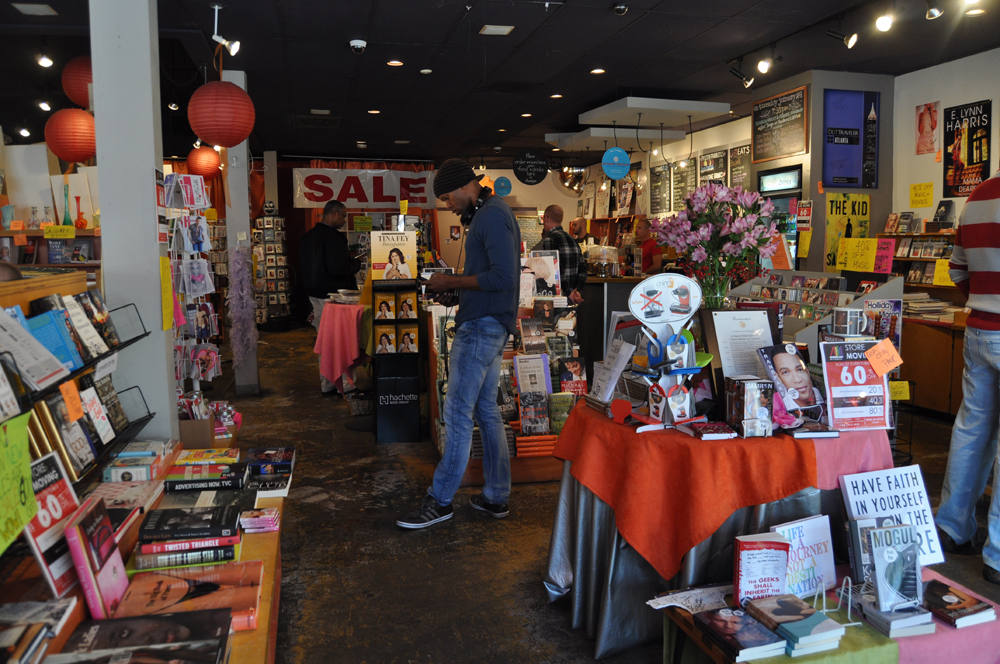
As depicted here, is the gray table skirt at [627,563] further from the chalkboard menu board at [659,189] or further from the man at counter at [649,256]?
the chalkboard menu board at [659,189]

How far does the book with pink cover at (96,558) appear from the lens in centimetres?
153

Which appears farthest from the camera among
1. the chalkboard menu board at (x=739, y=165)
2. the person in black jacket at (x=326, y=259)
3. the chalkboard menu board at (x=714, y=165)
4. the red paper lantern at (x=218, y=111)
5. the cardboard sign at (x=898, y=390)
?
the chalkboard menu board at (x=714, y=165)

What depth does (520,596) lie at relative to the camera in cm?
279

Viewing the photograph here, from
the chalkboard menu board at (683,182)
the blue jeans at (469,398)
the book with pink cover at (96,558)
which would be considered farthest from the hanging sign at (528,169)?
the book with pink cover at (96,558)

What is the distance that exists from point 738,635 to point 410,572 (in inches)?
63.6

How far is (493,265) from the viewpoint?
3.20 meters

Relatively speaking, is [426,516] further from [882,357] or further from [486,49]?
[486,49]

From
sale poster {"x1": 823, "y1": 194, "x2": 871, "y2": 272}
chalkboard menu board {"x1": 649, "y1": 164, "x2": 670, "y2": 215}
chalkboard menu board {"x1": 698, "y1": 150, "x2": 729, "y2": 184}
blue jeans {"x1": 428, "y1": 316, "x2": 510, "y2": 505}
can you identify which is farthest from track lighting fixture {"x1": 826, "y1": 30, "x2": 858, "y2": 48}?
chalkboard menu board {"x1": 649, "y1": 164, "x2": 670, "y2": 215}

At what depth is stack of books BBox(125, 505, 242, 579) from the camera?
1.90 m

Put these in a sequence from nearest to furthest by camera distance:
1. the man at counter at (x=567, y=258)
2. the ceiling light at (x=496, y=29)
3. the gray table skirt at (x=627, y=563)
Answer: the gray table skirt at (x=627, y=563) < the ceiling light at (x=496, y=29) < the man at counter at (x=567, y=258)

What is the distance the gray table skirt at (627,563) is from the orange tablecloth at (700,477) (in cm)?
11

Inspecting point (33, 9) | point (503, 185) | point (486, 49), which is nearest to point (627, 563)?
point (486, 49)

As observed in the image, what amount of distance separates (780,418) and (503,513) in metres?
1.75

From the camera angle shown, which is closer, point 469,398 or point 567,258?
point 469,398
